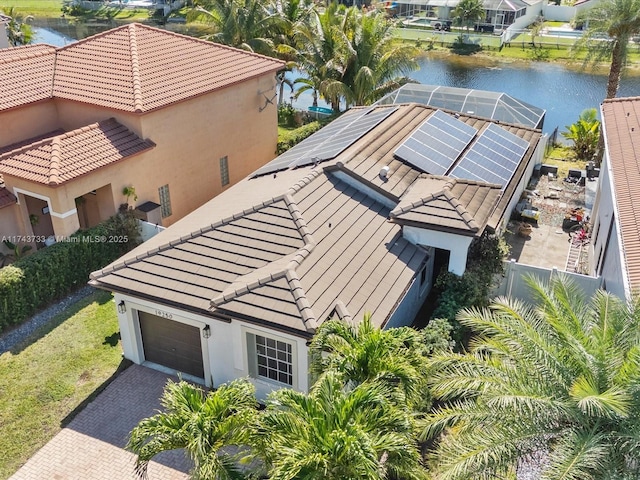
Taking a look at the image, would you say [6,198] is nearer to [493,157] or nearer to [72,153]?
[72,153]

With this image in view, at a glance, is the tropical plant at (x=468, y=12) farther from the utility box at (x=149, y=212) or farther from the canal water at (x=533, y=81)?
the utility box at (x=149, y=212)

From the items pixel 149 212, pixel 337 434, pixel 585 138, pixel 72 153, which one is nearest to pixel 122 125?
pixel 72 153

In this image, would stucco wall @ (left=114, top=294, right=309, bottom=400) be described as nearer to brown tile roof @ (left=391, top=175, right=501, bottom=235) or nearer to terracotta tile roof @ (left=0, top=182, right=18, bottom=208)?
brown tile roof @ (left=391, top=175, right=501, bottom=235)

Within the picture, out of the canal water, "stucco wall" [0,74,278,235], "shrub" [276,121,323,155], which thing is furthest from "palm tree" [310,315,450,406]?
the canal water

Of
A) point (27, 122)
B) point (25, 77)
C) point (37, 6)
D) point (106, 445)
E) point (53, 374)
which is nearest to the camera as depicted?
point (106, 445)

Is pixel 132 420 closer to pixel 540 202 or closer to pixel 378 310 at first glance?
pixel 378 310

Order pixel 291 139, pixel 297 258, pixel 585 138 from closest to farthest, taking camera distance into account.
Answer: pixel 297 258 → pixel 291 139 → pixel 585 138
